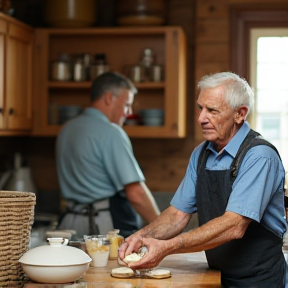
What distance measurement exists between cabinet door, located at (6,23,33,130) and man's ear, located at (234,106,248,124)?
2294 mm

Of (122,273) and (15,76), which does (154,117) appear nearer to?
(15,76)

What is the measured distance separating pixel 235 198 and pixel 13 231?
79cm

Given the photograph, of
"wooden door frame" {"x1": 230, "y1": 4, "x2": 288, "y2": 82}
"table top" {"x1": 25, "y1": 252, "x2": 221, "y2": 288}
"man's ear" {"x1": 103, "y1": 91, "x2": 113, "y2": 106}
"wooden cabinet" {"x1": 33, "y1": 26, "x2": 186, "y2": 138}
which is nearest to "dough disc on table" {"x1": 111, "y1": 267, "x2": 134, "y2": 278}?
"table top" {"x1": 25, "y1": 252, "x2": 221, "y2": 288}

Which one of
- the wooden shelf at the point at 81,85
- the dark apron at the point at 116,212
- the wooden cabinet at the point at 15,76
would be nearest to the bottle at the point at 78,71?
the wooden shelf at the point at 81,85

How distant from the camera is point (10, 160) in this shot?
5.36m

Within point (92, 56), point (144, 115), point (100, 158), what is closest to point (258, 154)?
point (100, 158)

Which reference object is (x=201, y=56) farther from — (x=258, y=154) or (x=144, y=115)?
(x=258, y=154)

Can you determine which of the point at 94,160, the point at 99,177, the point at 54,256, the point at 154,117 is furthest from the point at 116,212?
the point at 54,256

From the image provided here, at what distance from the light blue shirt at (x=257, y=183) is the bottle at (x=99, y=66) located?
8.01 feet

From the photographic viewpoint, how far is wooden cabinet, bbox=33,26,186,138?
504 centimetres

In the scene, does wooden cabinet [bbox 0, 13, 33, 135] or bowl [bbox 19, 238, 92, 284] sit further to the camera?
wooden cabinet [bbox 0, 13, 33, 135]

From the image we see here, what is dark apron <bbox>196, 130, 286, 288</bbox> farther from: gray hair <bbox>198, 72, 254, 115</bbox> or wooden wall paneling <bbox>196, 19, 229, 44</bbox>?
wooden wall paneling <bbox>196, 19, 229, 44</bbox>

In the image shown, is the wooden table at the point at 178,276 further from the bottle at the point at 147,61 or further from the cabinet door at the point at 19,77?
the bottle at the point at 147,61

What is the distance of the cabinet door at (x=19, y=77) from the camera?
4.75 meters
